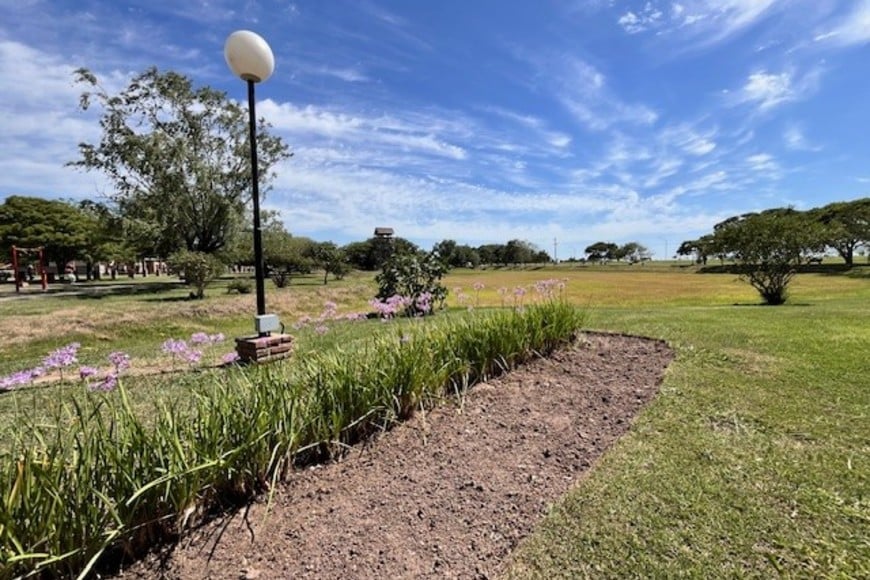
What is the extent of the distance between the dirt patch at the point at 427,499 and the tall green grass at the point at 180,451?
→ 0.47 feet

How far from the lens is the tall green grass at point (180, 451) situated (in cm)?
165

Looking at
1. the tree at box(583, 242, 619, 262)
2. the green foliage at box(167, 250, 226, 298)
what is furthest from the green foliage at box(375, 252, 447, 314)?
the tree at box(583, 242, 619, 262)

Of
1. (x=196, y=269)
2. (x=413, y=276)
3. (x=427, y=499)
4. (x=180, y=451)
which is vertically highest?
(x=413, y=276)

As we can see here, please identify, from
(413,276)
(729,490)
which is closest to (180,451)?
(729,490)

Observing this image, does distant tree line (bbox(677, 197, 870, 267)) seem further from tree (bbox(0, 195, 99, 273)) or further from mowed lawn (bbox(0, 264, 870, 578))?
tree (bbox(0, 195, 99, 273))

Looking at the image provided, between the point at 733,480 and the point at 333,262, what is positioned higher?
the point at 333,262

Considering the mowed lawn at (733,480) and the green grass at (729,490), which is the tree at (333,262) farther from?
the green grass at (729,490)

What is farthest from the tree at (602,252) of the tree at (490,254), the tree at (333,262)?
the tree at (333,262)

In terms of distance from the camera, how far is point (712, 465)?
275 cm

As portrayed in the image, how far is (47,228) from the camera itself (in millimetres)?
30688

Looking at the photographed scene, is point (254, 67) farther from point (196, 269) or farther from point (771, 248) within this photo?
point (771, 248)

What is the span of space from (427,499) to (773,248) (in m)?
16.5

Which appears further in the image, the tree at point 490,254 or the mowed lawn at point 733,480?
the tree at point 490,254

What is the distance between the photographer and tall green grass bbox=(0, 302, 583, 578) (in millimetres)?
1649
